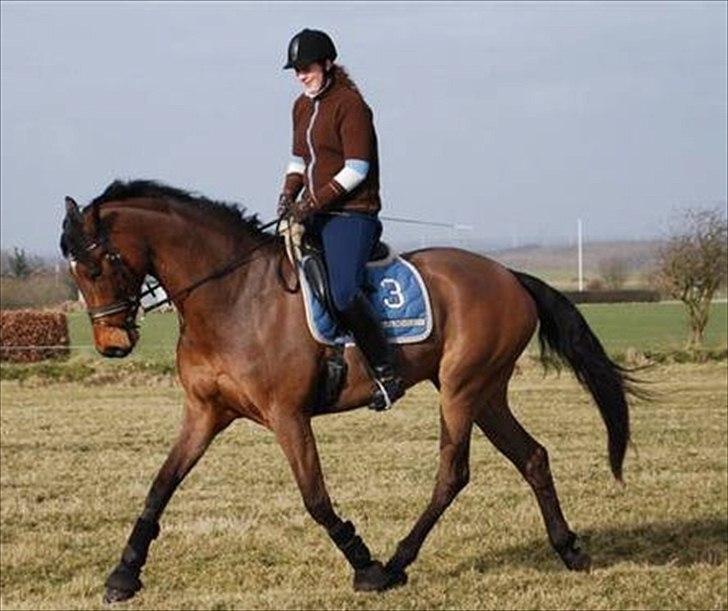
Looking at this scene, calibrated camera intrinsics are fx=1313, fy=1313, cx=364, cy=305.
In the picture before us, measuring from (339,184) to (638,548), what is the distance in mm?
11086

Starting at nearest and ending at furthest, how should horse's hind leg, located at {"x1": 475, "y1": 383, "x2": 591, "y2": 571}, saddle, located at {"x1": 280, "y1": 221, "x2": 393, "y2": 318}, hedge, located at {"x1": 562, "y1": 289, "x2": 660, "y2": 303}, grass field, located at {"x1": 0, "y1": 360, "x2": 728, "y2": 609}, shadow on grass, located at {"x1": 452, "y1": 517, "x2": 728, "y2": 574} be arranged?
saddle, located at {"x1": 280, "y1": 221, "x2": 393, "y2": 318}, horse's hind leg, located at {"x1": 475, "y1": 383, "x2": 591, "y2": 571}, grass field, located at {"x1": 0, "y1": 360, "x2": 728, "y2": 609}, shadow on grass, located at {"x1": 452, "y1": 517, "x2": 728, "y2": 574}, hedge, located at {"x1": 562, "y1": 289, "x2": 660, "y2": 303}

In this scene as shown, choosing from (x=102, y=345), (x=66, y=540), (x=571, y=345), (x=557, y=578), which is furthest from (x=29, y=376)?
(x=102, y=345)

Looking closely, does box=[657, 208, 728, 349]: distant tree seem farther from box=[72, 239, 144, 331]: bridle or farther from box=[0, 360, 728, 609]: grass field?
box=[72, 239, 144, 331]: bridle

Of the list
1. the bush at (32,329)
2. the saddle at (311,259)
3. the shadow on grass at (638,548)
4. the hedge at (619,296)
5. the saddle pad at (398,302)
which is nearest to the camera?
the saddle at (311,259)

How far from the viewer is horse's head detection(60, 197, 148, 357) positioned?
5.51m

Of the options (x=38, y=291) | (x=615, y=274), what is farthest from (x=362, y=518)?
(x=615, y=274)

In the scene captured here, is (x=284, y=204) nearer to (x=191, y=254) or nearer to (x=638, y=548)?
(x=191, y=254)

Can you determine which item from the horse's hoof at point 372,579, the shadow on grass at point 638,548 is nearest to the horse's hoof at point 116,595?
the horse's hoof at point 372,579

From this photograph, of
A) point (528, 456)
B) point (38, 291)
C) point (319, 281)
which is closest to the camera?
point (319, 281)

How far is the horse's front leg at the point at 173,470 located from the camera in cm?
616

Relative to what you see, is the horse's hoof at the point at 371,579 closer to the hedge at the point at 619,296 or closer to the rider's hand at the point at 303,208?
the rider's hand at the point at 303,208

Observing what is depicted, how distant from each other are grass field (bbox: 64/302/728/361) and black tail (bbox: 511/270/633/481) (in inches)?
1012

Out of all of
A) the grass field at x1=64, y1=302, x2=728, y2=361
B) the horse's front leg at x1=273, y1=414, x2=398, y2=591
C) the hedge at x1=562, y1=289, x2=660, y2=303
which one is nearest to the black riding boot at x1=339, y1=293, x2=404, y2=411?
the horse's front leg at x1=273, y1=414, x2=398, y2=591

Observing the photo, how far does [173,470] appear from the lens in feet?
21.1
